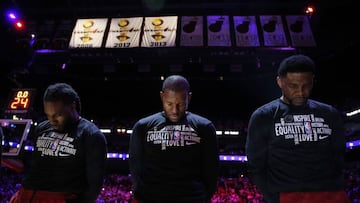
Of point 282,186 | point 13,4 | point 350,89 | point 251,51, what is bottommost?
point 282,186

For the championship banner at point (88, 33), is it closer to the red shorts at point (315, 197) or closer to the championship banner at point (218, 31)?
the championship banner at point (218, 31)

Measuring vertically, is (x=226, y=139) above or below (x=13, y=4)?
below

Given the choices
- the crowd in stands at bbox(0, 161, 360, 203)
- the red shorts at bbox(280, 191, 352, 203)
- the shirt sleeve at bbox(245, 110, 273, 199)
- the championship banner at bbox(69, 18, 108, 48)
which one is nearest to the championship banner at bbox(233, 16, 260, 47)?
the championship banner at bbox(69, 18, 108, 48)

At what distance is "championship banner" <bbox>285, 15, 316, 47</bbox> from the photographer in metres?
11.1

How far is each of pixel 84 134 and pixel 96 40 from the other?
963cm

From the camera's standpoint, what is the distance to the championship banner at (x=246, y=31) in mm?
11297

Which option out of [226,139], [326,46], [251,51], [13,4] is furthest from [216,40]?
[226,139]

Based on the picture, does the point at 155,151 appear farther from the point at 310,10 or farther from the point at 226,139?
the point at 226,139

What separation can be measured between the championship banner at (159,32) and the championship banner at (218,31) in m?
1.24

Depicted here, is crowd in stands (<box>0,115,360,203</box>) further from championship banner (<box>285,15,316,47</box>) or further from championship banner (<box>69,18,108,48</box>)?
championship banner (<box>69,18,108,48</box>)

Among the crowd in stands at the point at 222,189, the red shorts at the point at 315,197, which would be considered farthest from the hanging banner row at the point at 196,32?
the red shorts at the point at 315,197

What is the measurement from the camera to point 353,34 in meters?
14.0

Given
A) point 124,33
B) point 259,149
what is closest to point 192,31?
point 124,33

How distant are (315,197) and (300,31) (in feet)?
33.3
